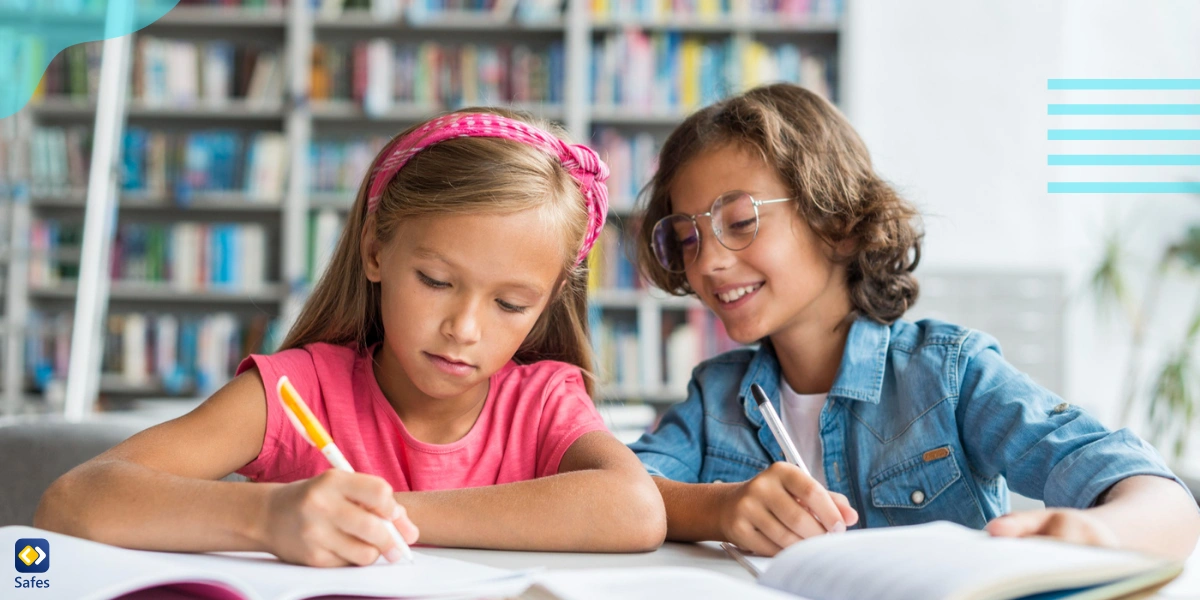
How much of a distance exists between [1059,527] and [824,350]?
27.8 inches

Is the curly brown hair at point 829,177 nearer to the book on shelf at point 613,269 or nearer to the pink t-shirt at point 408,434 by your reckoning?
the pink t-shirt at point 408,434

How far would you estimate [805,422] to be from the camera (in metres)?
1.38

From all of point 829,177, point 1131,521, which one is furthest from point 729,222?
point 1131,521

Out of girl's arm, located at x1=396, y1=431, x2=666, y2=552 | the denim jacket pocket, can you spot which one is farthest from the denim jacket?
girl's arm, located at x1=396, y1=431, x2=666, y2=552

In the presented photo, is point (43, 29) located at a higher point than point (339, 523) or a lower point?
higher

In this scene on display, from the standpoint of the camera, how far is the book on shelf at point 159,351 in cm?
430

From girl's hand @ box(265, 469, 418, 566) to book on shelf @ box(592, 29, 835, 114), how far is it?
3.61 m

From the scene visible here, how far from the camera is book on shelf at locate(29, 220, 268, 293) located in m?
4.30

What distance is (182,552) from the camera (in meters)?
0.77

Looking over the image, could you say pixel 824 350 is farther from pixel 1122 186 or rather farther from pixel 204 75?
pixel 1122 186

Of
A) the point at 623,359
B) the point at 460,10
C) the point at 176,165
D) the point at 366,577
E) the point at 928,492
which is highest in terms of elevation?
the point at 460,10

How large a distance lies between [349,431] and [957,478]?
74cm

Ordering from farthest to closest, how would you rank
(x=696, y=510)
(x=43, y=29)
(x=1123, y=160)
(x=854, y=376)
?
(x=1123, y=160), (x=43, y=29), (x=854, y=376), (x=696, y=510)

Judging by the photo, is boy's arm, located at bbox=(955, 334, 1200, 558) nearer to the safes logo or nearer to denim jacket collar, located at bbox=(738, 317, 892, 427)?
denim jacket collar, located at bbox=(738, 317, 892, 427)
